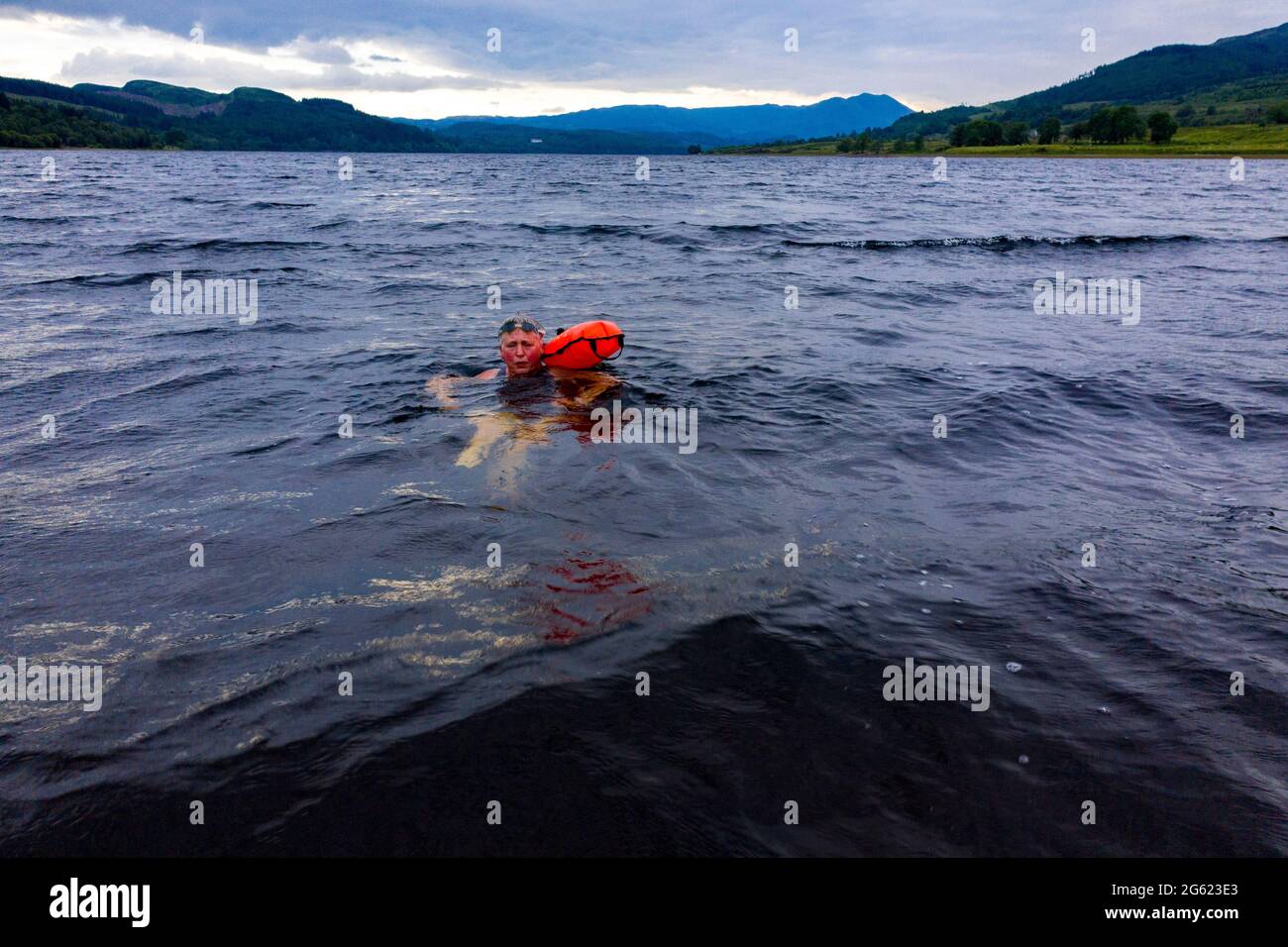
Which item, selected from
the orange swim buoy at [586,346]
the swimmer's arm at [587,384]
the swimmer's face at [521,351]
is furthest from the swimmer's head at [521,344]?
the swimmer's arm at [587,384]

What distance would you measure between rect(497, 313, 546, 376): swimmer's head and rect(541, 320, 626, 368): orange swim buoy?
23cm

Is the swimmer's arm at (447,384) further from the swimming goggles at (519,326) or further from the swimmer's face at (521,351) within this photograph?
the swimming goggles at (519,326)

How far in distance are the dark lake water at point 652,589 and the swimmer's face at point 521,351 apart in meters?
0.48

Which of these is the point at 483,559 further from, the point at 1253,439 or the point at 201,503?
the point at 1253,439

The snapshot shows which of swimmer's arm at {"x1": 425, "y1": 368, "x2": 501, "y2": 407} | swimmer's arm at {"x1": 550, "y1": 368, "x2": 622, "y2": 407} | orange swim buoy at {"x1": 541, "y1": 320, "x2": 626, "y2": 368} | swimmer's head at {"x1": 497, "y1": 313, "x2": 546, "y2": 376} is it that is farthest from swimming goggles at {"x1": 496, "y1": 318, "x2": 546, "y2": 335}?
swimmer's arm at {"x1": 425, "y1": 368, "x2": 501, "y2": 407}

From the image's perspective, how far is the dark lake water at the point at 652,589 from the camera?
3.94 meters

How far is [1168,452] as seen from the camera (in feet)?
29.3

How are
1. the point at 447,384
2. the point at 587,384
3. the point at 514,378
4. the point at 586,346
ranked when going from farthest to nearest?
the point at 514,378 < the point at 447,384 < the point at 587,384 < the point at 586,346

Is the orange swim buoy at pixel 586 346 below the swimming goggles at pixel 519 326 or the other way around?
below

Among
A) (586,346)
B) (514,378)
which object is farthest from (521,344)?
(586,346)

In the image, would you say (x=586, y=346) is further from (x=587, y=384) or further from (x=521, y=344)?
(x=521, y=344)

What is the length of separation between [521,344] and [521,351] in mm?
134

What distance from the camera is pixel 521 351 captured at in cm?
1118
